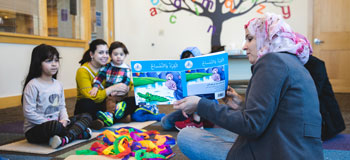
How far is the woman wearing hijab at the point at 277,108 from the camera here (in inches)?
32.4

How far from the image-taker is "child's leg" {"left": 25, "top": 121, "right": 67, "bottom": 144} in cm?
185

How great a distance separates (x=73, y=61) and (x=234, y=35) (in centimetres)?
282

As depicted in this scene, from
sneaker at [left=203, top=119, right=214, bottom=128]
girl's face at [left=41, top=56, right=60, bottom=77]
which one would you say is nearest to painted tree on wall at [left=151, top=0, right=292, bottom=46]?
sneaker at [left=203, top=119, right=214, bottom=128]

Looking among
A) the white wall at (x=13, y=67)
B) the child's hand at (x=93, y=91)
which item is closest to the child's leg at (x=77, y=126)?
the child's hand at (x=93, y=91)

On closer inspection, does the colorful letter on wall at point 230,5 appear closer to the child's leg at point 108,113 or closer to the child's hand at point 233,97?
the child's leg at point 108,113

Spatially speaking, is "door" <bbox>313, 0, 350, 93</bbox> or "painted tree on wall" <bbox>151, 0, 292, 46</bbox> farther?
"painted tree on wall" <bbox>151, 0, 292, 46</bbox>

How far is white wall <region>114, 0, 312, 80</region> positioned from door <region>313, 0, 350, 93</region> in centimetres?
30

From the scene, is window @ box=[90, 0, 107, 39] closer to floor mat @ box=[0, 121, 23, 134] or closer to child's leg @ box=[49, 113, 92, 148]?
floor mat @ box=[0, 121, 23, 134]

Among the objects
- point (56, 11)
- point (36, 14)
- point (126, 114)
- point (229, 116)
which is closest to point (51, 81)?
point (126, 114)

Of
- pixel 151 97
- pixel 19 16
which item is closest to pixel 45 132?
Result: pixel 151 97

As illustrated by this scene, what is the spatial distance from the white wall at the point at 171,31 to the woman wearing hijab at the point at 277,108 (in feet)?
15.2

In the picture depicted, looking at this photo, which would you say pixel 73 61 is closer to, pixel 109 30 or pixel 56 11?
pixel 56 11

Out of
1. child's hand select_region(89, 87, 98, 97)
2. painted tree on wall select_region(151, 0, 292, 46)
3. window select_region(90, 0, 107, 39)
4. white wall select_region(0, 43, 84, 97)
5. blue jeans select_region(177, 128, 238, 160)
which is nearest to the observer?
blue jeans select_region(177, 128, 238, 160)

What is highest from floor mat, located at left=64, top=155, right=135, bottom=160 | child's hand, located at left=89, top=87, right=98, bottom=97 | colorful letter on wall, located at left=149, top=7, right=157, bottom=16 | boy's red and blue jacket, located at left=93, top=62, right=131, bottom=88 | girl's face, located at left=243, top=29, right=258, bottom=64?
colorful letter on wall, located at left=149, top=7, right=157, bottom=16
